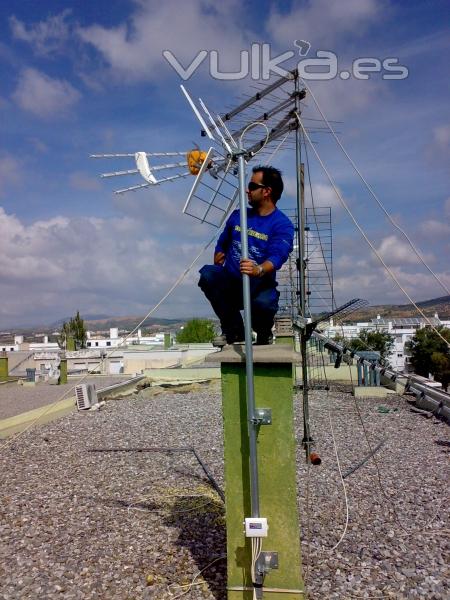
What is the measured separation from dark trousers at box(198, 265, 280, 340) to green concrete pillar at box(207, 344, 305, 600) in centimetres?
32

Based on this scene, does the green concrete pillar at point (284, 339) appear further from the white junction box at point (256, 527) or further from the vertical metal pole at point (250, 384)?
the white junction box at point (256, 527)

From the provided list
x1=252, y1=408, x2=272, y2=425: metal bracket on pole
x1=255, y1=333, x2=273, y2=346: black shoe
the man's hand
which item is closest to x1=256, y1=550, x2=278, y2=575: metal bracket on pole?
x1=252, y1=408, x2=272, y2=425: metal bracket on pole

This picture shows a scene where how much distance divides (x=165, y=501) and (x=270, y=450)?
2.92 meters

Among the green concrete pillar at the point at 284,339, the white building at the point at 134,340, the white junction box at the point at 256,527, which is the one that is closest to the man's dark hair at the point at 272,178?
the green concrete pillar at the point at 284,339

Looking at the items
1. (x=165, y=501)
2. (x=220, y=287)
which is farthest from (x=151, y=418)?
(x=220, y=287)

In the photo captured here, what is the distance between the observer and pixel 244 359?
11.2ft

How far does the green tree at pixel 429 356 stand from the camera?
52.6 meters

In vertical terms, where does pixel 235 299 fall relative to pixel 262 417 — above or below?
above

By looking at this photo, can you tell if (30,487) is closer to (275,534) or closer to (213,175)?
(275,534)

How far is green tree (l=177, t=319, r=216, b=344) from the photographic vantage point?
250 ft

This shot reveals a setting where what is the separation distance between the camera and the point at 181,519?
17.5 feet

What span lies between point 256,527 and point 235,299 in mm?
1398

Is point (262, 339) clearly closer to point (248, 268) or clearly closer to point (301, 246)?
point (248, 268)

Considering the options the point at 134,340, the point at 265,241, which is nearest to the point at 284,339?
the point at 265,241
